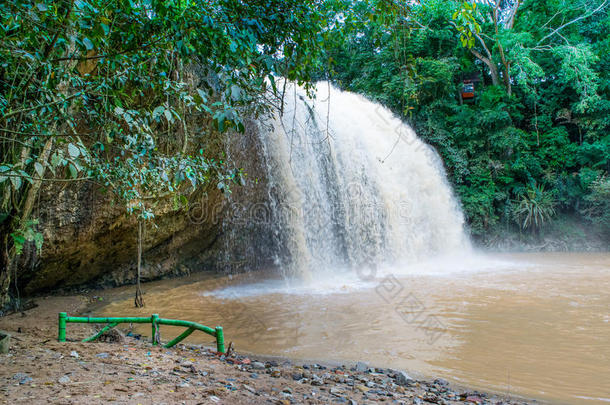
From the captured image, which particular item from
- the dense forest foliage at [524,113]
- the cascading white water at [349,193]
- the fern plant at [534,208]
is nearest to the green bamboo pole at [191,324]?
the cascading white water at [349,193]

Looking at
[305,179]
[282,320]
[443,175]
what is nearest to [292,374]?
[282,320]

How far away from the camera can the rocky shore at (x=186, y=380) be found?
7.94 ft

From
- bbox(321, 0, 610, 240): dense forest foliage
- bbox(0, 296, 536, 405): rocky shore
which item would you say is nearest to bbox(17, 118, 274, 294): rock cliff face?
bbox(0, 296, 536, 405): rocky shore

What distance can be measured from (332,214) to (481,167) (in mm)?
7517

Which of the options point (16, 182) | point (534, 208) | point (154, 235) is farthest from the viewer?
point (534, 208)

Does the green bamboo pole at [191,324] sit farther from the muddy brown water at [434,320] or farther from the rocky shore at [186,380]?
the muddy brown water at [434,320]

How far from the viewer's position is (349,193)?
10117 mm

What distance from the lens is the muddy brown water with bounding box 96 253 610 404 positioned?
151 inches

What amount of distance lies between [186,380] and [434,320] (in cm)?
368

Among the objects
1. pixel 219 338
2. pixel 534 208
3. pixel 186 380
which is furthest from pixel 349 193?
pixel 186 380

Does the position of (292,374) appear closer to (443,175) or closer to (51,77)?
(51,77)

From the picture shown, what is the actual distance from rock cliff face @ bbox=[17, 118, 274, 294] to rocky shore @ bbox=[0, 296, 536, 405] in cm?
233

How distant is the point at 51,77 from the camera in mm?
2623

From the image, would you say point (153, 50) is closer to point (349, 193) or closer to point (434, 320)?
point (434, 320)
